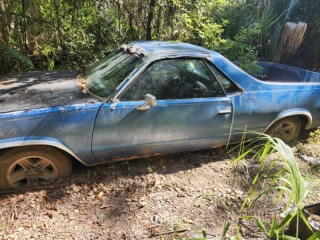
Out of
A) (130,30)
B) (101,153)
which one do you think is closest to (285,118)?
(101,153)

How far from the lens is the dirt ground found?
2.62 m

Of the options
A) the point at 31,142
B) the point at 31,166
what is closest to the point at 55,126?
the point at 31,142

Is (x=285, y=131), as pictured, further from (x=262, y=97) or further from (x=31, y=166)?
(x=31, y=166)

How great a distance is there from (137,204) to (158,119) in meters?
0.93

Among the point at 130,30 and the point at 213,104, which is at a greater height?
the point at 130,30

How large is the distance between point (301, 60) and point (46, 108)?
20.6ft

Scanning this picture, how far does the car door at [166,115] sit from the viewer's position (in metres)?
2.91

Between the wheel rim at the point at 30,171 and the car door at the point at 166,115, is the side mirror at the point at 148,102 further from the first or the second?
the wheel rim at the point at 30,171

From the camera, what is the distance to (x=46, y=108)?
2.68m

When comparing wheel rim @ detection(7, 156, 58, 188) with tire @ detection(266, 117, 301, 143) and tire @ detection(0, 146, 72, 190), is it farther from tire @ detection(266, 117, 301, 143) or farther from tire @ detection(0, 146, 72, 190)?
tire @ detection(266, 117, 301, 143)

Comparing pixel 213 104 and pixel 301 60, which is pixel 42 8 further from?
pixel 301 60

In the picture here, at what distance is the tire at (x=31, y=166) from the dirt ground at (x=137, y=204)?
4.7 inches

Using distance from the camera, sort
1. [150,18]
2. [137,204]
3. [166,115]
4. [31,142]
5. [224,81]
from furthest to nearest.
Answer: [150,18]
[224,81]
[166,115]
[137,204]
[31,142]

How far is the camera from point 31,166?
2.90 meters
